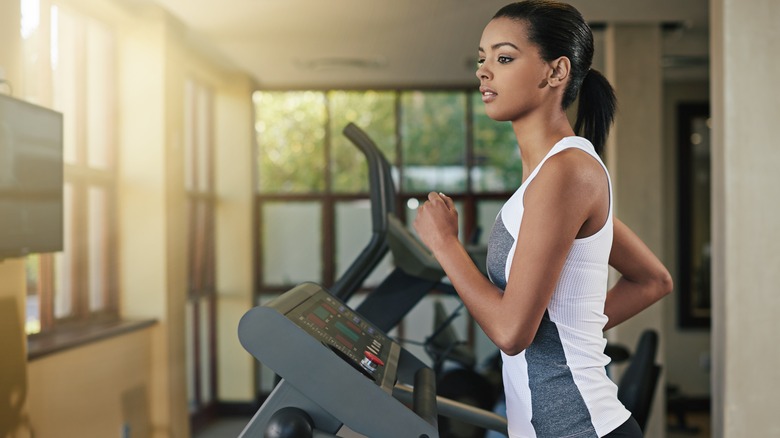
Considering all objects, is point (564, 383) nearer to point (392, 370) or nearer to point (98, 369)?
point (392, 370)

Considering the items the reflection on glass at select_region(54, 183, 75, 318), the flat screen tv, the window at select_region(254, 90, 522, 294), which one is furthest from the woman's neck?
the window at select_region(254, 90, 522, 294)

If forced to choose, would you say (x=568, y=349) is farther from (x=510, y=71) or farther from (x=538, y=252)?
(x=510, y=71)

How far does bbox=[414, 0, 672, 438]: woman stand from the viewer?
3.18 feet

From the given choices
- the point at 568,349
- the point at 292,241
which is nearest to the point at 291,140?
the point at 292,241

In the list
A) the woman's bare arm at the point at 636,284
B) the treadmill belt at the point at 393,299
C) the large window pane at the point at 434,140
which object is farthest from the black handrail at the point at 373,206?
the large window pane at the point at 434,140

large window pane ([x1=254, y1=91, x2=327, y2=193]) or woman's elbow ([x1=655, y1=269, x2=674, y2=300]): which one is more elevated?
large window pane ([x1=254, y1=91, x2=327, y2=193])

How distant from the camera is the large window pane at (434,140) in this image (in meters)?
6.23

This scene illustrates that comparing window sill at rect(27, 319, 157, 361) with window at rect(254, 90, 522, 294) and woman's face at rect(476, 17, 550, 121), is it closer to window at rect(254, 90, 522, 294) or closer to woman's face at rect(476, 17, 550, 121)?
window at rect(254, 90, 522, 294)

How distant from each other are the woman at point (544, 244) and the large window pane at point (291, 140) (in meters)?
5.13

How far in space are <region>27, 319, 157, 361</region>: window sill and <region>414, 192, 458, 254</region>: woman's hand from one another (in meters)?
2.29

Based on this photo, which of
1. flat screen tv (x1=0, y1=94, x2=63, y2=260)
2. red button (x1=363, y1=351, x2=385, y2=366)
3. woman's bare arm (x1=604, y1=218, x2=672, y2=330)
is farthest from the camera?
flat screen tv (x1=0, y1=94, x2=63, y2=260)

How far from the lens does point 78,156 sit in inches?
150

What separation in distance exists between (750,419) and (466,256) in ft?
7.19

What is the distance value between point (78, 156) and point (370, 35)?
1.89m
